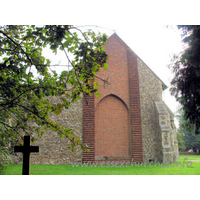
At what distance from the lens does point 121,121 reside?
46.6 ft

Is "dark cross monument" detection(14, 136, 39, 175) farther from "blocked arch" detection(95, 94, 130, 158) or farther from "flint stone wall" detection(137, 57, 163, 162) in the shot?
"flint stone wall" detection(137, 57, 163, 162)

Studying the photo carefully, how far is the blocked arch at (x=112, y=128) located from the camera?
13578mm

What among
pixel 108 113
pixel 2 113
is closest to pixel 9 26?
pixel 2 113

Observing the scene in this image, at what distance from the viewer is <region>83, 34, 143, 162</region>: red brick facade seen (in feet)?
43.7

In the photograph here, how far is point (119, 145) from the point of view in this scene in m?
13.8

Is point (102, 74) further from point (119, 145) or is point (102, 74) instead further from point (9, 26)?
point (9, 26)

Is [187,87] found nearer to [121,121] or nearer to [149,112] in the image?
[149,112]

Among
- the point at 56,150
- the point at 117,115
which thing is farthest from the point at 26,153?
the point at 117,115

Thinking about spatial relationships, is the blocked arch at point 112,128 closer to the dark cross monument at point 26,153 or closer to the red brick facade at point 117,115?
the red brick facade at point 117,115

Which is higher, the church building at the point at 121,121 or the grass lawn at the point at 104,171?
the church building at the point at 121,121

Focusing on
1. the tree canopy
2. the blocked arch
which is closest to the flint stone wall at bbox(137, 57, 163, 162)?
the blocked arch

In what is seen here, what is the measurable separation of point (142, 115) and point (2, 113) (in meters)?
11.0

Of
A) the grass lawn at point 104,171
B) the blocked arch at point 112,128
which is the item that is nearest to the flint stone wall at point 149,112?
the blocked arch at point 112,128

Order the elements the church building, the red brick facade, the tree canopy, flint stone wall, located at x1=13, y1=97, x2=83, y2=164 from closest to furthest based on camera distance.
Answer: the tree canopy
flint stone wall, located at x1=13, y1=97, x2=83, y2=164
the church building
the red brick facade
